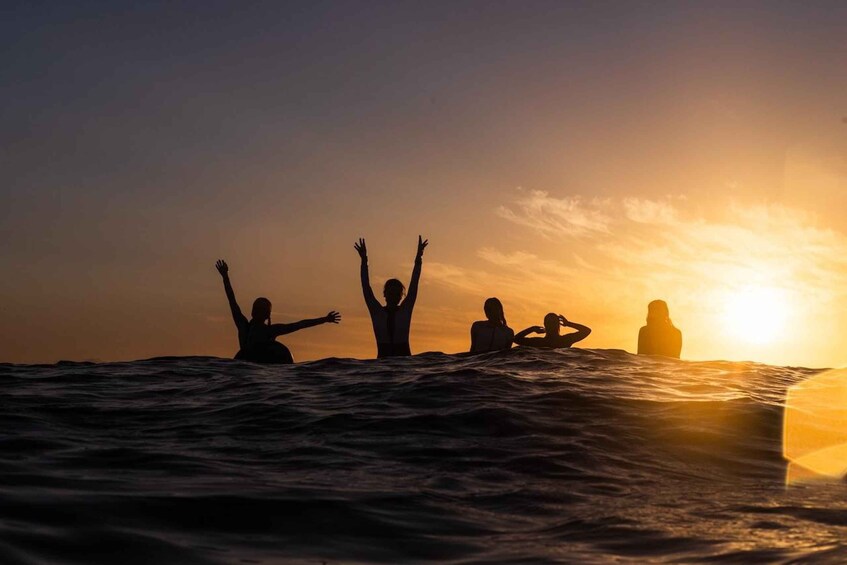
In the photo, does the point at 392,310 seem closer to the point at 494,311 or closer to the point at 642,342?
the point at 494,311

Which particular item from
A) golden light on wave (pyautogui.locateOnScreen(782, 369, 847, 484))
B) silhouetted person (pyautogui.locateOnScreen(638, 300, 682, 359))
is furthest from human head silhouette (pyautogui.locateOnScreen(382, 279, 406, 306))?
golden light on wave (pyautogui.locateOnScreen(782, 369, 847, 484))

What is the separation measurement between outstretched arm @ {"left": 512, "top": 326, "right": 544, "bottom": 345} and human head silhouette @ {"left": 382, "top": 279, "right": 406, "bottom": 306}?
327 cm

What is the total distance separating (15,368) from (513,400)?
1086 cm

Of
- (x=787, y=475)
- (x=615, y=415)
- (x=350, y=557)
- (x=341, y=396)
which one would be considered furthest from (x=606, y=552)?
(x=341, y=396)

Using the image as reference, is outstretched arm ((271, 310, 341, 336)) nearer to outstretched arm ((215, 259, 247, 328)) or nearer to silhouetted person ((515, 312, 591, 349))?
outstretched arm ((215, 259, 247, 328))

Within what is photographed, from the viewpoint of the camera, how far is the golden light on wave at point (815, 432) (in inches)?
297

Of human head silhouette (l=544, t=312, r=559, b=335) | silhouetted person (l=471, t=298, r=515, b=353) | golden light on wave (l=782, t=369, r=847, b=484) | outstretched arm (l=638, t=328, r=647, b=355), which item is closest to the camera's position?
golden light on wave (l=782, t=369, r=847, b=484)

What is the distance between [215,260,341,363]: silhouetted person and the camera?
607 inches

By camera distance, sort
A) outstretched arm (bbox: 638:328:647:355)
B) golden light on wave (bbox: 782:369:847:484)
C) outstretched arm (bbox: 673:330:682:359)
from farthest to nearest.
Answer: outstretched arm (bbox: 638:328:647:355) → outstretched arm (bbox: 673:330:682:359) → golden light on wave (bbox: 782:369:847:484)

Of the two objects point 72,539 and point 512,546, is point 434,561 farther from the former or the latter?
point 72,539

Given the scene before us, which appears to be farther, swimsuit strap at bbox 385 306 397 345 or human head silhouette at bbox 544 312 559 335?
human head silhouette at bbox 544 312 559 335

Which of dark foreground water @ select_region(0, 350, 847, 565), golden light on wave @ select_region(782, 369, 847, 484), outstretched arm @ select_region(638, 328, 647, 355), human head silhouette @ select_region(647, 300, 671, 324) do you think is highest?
human head silhouette @ select_region(647, 300, 671, 324)

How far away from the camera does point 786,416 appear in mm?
A: 10883

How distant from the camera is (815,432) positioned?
986 cm
